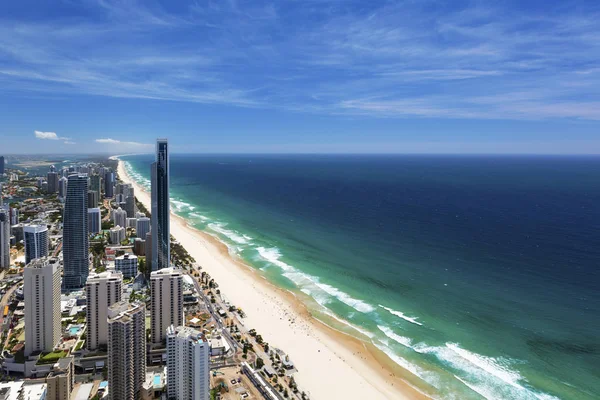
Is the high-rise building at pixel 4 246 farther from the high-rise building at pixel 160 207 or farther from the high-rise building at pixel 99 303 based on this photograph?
the high-rise building at pixel 99 303

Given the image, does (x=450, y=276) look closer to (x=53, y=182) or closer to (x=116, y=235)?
(x=116, y=235)

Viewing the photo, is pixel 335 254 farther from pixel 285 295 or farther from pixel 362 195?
pixel 362 195

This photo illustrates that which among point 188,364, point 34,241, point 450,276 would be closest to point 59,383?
point 188,364

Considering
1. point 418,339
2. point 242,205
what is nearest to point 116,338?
point 418,339

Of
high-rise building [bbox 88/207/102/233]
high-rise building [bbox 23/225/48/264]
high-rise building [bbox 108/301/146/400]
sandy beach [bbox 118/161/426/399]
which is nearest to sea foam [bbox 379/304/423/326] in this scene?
sandy beach [bbox 118/161/426/399]

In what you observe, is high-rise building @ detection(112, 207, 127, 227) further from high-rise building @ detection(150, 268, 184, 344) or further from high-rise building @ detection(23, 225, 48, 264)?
high-rise building @ detection(150, 268, 184, 344)

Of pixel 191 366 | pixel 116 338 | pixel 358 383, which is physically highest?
pixel 116 338

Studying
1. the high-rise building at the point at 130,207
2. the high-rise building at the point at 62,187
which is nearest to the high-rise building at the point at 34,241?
the high-rise building at the point at 130,207

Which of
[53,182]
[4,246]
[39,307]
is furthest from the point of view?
[53,182]
